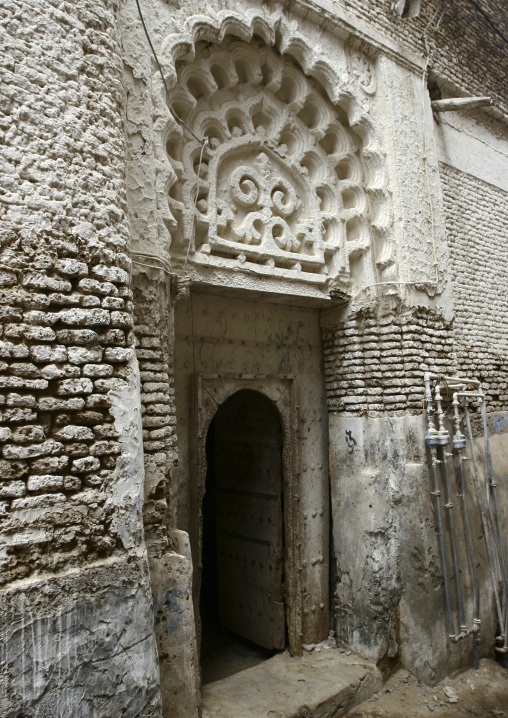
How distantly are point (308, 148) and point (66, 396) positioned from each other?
3.25 meters

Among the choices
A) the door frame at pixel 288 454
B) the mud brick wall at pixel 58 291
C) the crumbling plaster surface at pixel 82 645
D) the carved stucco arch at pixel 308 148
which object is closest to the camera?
the crumbling plaster surface at pixel 82 645

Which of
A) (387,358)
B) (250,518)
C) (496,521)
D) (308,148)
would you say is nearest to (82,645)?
(250,518)

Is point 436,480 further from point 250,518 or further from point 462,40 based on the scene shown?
point 462,40

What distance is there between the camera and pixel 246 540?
15.9 ft

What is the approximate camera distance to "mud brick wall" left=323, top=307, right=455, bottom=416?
431 centimetres

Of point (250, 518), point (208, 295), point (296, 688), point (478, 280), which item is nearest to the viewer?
point (296, 688)

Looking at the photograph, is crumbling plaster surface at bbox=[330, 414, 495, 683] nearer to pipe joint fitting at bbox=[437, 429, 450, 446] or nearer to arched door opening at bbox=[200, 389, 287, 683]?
pipe joint fitting at bbox=[437, 429, 450, 446]

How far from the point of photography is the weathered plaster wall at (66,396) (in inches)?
81.7

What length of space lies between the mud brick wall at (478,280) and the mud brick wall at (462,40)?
1.18 metres

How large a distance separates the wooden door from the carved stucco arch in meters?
1.39

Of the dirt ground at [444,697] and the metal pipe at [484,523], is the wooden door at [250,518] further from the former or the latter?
the metal pipe at [484,523]

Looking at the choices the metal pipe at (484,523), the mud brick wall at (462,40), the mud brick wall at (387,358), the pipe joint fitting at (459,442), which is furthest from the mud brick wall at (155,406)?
the mud brick wall at (462,40)

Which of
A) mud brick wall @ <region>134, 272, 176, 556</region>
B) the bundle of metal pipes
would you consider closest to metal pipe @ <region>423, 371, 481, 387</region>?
the bundle of metal pipes

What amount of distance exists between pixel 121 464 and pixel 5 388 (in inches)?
24.2
